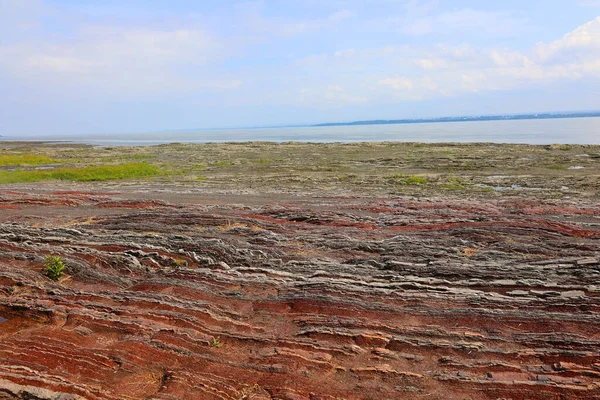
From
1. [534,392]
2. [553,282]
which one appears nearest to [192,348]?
[534,392]

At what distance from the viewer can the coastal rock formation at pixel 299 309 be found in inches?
396

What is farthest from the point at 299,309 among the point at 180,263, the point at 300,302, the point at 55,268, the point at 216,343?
the point at 55,268

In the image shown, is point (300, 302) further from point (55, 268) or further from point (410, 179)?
point (410, 179)

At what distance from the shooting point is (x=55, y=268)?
16.2 metres

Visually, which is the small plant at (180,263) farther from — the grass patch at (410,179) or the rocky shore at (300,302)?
the grass patch at (410,179)

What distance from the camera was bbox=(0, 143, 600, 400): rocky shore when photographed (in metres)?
10.1

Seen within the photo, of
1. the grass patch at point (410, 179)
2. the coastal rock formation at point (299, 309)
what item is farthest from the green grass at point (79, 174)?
the grass patch at point (410, 179)

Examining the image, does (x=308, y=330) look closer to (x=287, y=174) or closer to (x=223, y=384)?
(x=223, y=384)

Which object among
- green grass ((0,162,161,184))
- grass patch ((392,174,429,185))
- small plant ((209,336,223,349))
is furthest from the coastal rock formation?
green grass ((0,162,161,184))

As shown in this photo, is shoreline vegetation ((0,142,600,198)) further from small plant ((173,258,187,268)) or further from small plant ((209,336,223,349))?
small plant ((209,336,223,349))

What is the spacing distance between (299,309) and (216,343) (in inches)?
128

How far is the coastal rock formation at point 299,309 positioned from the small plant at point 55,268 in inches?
14.1

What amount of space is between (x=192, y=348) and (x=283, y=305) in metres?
3.70

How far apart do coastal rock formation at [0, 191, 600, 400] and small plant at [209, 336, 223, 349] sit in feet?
0.15
